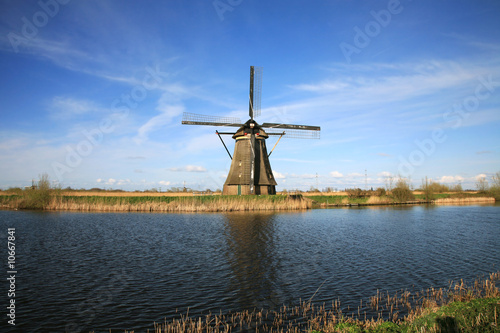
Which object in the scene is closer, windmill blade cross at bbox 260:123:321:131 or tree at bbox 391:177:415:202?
windmill blade cross at bbox 260:123:321:131

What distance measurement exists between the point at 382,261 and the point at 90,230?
47.3 ft

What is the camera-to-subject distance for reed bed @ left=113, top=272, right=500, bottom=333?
4.69m

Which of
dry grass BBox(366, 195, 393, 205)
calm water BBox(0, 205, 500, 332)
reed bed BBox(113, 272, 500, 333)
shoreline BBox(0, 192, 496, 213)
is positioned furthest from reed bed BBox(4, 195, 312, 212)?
reed bed BBox(113, 272, 500, 333)

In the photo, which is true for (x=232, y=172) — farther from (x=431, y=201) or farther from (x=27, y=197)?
(x=431, y=201)

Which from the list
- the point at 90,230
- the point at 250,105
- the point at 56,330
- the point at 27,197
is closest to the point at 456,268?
the point at 56,330

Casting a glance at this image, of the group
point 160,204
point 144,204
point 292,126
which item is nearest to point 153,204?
point 160,204

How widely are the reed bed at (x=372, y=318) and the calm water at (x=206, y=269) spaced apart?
1.54ft

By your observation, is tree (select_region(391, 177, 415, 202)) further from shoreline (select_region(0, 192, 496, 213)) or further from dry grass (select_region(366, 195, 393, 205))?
shoreline (select_region(0, 192, 496, 213))

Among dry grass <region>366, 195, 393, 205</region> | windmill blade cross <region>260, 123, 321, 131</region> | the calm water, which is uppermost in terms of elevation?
windmill blade cross <region>260, 123, 321, 131</region>

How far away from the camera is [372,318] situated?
526 centimetres

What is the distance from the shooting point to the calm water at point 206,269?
21.4 ft

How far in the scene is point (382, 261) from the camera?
10484 mm

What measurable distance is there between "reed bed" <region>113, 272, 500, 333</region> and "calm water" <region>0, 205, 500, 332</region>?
1.54ft

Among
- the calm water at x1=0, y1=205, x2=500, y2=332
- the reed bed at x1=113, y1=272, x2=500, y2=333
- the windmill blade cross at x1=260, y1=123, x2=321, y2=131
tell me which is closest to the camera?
the reed bed at x1=113, y1=272, x2=500, y2=333
